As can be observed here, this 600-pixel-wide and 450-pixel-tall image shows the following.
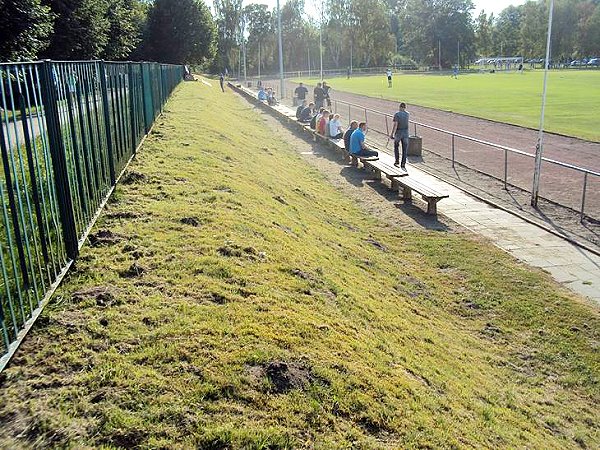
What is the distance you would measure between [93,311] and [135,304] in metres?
0.33

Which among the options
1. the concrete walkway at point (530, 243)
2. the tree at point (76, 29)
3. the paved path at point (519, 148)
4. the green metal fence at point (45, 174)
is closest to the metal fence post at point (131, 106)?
the green metal fence at point (45, 174)

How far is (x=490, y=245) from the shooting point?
9828 mm

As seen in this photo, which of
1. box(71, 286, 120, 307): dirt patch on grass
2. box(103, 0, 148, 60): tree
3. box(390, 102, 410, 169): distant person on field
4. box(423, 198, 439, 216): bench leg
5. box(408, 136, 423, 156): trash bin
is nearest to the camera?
box(71, 286, 120, 307): dirt patch on grass

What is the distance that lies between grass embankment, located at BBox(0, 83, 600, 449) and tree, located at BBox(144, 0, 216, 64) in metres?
51.7

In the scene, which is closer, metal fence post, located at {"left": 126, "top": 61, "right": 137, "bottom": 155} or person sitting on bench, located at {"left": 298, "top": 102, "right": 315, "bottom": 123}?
metal fence post, located at {"left": 126, "top": 61, "right": 137, "bottom": 155}

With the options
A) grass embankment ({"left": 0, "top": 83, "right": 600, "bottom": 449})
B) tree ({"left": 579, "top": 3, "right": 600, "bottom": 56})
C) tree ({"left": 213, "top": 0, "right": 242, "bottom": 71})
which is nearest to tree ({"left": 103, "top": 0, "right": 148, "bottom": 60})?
grass embankment ({"left": 0, "top": 83, "right": 600, "bottom": 449})

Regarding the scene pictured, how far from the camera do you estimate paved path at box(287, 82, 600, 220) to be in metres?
13.5

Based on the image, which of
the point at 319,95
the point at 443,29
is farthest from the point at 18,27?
the point at 443,29

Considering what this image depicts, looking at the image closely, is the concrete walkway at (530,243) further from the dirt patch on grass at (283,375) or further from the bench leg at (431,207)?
the dirt patch on grass at (283,375)

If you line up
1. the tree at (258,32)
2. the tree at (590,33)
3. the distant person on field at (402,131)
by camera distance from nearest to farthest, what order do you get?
the distant person on field at (402,131) → the tree at (590,33) → the tree at (258,32)

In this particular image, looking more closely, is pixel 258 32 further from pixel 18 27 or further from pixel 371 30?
pixel 18 27

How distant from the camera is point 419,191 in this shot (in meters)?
12.0

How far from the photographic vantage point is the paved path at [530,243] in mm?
8320

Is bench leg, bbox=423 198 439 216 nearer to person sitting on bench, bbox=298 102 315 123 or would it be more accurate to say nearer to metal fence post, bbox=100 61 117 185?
metal fence post, bbox=100 61 117 185
